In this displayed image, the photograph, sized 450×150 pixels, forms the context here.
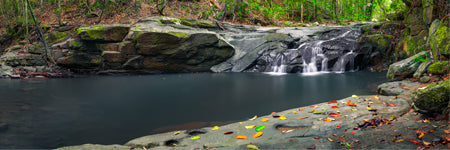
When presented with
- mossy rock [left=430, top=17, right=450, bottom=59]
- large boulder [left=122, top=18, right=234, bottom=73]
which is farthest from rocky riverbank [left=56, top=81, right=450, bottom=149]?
large boulder [left=122, top=18, right=234, bottom=73]

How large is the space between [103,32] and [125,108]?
793cm

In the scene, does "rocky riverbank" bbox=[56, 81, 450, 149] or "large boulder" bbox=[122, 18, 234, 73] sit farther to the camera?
"large boulder" bbox=[122, 18, 234, 73]

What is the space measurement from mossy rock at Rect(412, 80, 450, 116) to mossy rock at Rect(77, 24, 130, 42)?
12233mm

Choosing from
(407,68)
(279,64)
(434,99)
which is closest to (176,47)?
(279,64)

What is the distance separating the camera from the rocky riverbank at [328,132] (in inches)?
108

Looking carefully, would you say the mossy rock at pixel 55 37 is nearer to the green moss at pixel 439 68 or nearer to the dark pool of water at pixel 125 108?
the dark pool of water at pixel 125 108

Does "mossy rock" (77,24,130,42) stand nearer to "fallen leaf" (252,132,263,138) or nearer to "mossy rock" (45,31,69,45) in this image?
"mossy rock" (45,31,69,45)

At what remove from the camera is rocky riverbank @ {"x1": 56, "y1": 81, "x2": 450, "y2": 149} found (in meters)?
2.75

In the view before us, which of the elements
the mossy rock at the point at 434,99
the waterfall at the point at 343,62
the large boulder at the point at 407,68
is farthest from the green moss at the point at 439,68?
the waterfall at the point at 343,62

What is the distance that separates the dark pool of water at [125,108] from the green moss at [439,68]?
145 centimetres

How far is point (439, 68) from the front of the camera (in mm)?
5855

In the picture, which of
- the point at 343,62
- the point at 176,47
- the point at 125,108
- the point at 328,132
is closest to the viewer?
the point at 328,132

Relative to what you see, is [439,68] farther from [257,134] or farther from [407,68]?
[257,134]

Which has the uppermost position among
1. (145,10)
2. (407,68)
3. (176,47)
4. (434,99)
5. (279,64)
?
(145,10)
